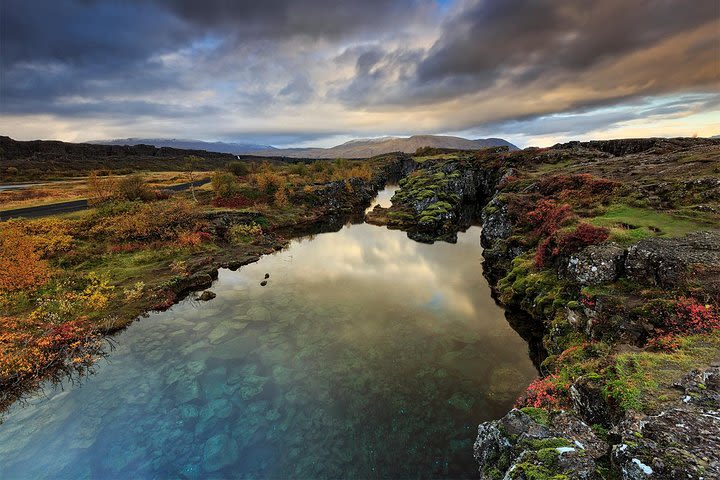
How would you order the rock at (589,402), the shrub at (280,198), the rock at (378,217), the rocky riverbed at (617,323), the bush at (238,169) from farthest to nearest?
1. the bush at (238,169)
2. the shrub at (280,198)
3. the rock at (378,217)
4. the rock at (589,402)
5. the rocky riverbed at (617,323)

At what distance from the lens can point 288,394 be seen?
63.0 ft

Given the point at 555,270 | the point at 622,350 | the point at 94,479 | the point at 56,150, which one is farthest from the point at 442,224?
the point at 56,150

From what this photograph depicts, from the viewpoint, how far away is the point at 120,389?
19.5 meters

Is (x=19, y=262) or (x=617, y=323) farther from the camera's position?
(x=19, y=262)

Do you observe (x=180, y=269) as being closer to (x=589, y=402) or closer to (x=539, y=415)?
(x=539, y=415)

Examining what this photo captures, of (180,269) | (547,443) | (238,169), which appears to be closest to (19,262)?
(180,269)

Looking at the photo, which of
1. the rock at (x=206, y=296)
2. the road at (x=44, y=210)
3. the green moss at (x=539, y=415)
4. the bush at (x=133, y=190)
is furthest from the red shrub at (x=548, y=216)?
the road at (x=44, y=210)

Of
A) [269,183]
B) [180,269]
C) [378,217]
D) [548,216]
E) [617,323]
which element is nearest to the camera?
[617,323]

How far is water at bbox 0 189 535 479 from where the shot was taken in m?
15.0

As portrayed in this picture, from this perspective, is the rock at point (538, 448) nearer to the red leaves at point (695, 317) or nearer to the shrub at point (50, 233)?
the red leaves at point (695, 317)

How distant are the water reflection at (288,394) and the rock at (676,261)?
31.0 ft

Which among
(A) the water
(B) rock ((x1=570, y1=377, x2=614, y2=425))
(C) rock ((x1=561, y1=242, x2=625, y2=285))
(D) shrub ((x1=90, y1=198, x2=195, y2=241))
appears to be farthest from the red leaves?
Result: (D) shrub ((x1=90, y1=198, x2=195, y2=241))

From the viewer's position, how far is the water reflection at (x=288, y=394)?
1504 cm

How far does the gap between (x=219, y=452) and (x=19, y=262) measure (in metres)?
32.2
